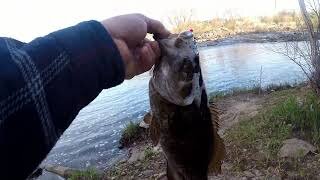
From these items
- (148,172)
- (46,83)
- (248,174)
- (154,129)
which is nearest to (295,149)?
(248,174)

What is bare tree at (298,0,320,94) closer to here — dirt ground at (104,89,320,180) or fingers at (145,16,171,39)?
dirt ground at (104,89,320,180)

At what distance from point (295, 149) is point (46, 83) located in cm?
618

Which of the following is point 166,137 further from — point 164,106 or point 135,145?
point 135,145

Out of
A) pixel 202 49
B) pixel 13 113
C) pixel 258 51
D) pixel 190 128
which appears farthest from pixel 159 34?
pixel 202 49

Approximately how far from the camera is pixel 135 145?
10672mm

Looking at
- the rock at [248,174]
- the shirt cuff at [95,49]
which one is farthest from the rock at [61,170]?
the shirt cuff at [95,49]

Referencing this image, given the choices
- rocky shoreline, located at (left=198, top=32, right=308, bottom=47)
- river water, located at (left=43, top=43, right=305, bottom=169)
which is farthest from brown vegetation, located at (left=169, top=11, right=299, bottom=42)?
river water, located at (left=43, top=43, right=305, bottom=169)

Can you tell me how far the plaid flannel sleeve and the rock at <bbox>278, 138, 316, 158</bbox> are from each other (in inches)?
225

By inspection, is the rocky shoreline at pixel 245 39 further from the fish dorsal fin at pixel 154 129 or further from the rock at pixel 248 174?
the fish dorsal fin at pixel 154 129

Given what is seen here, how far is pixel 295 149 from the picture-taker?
700 cm

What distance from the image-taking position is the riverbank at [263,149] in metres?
6.62

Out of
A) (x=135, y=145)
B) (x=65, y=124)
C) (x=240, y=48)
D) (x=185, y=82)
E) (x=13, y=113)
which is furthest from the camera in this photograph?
(x=240, y=48)

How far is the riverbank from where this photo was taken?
662 centimetres

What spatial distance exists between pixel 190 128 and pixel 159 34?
0.62 m
